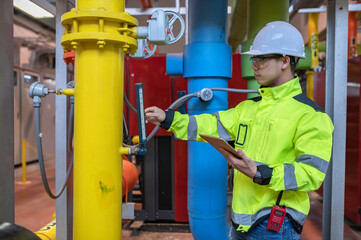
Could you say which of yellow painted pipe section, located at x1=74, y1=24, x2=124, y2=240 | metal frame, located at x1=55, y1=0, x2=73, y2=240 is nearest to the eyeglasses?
yellow painted pipe section, located at x1=74, y1=24, x2=124, y2=240

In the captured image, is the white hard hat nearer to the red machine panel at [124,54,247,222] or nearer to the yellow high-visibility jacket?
the yellow high-visibility jacket

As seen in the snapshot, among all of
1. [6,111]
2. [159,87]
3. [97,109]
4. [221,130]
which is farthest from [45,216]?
[97,109]

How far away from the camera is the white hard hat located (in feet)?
4.46

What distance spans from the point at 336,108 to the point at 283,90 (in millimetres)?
640

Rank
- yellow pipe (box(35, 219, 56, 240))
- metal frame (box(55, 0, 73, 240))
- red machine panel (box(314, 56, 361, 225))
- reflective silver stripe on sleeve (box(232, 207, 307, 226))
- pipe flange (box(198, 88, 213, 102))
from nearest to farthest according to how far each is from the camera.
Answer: reflective silver stripe on sleeve (box(232, 207, 307, 226)) → pipe flange (box(198, 88, 213, 102)) → metal frame (box(55, 0, 73, 240)) → yellow pipe (box(35, 219, 56, 240)) → red machine panel (box(314, 56, 361, 225))

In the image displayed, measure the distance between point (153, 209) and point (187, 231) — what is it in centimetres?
42

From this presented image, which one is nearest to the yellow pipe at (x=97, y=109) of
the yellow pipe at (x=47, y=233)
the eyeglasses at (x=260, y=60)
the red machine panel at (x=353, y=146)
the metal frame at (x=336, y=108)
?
the eyeglasses at (x=260, y=60)

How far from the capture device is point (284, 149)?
1313 millimetres

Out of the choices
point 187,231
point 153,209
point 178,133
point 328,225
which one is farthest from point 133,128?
point 328,225

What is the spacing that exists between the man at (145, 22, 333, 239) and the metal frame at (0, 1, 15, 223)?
117 cm

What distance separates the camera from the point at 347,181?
3.85 metres

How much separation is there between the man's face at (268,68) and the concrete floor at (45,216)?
2217 mm

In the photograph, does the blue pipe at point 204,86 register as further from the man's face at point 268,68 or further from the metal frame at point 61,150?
the metal frame at point 61,150

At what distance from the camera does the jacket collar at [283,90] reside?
1.37m
